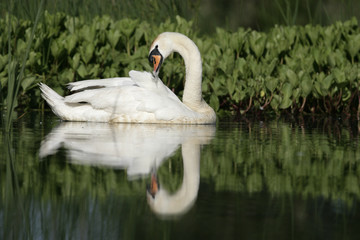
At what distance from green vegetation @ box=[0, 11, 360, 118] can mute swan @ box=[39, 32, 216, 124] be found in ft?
4.49

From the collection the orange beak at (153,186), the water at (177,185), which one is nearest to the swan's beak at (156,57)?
the water at (177,185)

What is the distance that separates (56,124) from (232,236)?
20.0 feet

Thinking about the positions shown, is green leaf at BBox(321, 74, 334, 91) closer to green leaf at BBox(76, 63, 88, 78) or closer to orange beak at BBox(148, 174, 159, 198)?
green leaf at BBox(76, 63, 88, 78)

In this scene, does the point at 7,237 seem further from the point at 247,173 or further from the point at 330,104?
the point at 330,104

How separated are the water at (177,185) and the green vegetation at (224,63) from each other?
2.79 meters

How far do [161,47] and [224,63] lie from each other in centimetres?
207

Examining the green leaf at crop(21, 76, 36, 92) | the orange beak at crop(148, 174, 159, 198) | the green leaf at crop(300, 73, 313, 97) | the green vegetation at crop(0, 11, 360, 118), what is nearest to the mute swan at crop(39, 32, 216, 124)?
the green leaf at crop(21, 76, 36, 92)

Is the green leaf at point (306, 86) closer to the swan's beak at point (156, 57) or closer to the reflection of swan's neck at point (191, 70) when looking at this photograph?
the reflection of swan's neck at point (191, 70)

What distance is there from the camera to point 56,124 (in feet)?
31.6

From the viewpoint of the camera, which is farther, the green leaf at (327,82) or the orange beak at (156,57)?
the green leaf at (327,82)

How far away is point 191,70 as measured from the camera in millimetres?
10047

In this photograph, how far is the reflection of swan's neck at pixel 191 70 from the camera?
998 centimetres

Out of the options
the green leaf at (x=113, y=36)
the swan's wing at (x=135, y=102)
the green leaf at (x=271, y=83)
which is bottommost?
the swan's wing at (x=135, y=102)

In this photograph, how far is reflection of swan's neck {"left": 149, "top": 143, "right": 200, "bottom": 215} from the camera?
4.46 meters
